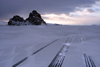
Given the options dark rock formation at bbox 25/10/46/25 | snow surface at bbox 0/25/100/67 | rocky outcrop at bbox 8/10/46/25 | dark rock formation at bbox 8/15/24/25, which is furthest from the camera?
dark rock formation at bbox 25/10/46/25

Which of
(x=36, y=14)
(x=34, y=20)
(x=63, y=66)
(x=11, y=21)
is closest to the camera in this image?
(x=63, y=66)

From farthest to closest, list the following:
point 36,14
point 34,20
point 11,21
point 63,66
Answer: point 36,14 < point 34,20 < point 11,21 < point 63,66

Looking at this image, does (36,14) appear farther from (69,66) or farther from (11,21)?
(69,66)

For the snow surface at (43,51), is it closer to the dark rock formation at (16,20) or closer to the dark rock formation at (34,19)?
the dark rock formation at (16,20)

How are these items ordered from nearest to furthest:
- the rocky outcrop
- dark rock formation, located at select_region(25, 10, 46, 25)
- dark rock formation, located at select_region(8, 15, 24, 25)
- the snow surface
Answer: the snow surface
dark rock formation, located at select_region(8, 15, 24, 25)
the rocky outcrop
dark rock formation, located at select_region(25, 10, 46, 25)

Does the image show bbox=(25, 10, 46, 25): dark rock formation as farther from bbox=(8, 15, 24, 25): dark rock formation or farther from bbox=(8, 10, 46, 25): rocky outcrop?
bbox=(8, 15, 24, 25): dark rock formation

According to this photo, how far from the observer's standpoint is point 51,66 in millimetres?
3268

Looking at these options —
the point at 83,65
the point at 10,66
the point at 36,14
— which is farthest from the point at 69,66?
the point at 36,14

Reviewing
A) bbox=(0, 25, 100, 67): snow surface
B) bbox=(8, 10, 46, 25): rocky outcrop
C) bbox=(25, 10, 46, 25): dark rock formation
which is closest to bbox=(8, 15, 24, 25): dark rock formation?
bbox=(8, 10, 46, 25): rocky outcrop

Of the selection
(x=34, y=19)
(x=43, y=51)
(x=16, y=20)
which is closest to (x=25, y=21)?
(x=16, y=20)

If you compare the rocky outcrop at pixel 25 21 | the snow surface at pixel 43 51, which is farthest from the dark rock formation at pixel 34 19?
the snow surface at pixel 43 51

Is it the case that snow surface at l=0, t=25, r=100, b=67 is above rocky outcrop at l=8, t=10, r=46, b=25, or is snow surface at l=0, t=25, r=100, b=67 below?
below

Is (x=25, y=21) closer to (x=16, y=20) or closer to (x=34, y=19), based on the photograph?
(x=16, y=20)

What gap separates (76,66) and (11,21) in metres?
115
